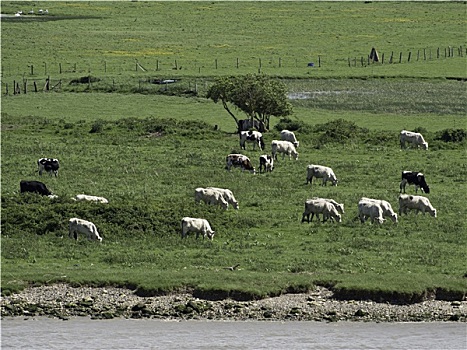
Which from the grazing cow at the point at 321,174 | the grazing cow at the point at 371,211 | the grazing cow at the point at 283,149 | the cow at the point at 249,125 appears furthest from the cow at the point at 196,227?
the cow at the point at 249,125

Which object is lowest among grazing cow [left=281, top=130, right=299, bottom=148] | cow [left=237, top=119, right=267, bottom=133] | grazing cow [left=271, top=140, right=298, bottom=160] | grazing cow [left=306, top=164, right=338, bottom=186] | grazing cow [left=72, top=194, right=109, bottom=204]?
cow [left=237, top=119, right=267, bottom=133]

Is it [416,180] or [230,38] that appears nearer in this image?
[416,180]

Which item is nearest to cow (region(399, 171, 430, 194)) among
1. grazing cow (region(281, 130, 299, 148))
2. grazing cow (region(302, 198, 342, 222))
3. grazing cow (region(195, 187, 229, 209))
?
grazing cow (region(302, 198, 342, 222))

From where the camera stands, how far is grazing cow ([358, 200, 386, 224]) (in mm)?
27703

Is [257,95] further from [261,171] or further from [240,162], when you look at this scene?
[240,162]

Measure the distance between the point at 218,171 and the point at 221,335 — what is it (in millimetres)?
15863

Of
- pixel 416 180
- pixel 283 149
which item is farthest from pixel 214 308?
pixel 283 149

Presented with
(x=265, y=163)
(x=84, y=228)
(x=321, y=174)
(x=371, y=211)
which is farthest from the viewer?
(x=265, y=163)

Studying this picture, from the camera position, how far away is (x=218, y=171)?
1428 inches

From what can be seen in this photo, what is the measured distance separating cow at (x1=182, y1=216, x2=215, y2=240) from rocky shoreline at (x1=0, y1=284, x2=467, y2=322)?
411 cm

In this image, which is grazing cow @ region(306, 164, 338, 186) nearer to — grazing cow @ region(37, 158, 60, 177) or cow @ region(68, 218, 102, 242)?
grazing cow @ region(37, 158, 60, 177)

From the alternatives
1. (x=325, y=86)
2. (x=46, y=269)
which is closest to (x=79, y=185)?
(x=46, y=269)

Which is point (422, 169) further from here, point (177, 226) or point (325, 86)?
point (325, 86)

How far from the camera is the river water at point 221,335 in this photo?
20094mm
